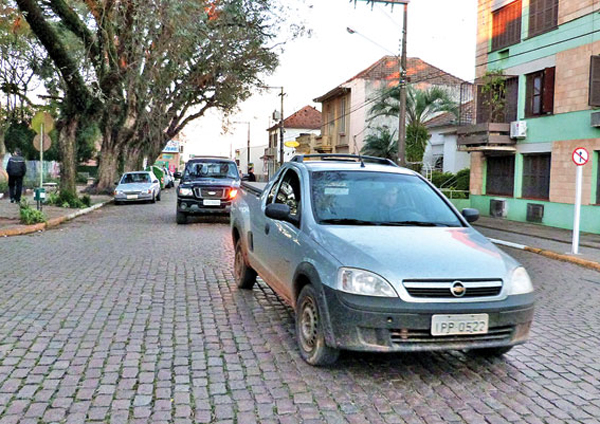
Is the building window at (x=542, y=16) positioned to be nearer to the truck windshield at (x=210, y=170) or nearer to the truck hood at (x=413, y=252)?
the truck windshield at (x=210, y=170)

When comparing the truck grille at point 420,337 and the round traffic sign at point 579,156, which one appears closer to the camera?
the truck grille at point 420,337

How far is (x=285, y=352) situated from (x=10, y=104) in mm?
37914

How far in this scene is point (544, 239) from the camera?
Answer: 50.9 ft

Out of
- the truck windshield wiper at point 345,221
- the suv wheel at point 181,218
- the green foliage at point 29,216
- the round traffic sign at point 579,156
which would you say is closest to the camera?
the truck windshield wiper at point 345,221

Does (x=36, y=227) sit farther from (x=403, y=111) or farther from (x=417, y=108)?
(x=417, y=108)

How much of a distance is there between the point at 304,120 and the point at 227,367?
64416 millimetres

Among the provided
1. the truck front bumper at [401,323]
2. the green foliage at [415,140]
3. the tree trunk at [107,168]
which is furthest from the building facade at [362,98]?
the truck front bumper at [401,323]

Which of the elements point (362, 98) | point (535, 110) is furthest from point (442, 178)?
point (535, 110)

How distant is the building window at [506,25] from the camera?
805 inches

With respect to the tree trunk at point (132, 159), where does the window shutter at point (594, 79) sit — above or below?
above

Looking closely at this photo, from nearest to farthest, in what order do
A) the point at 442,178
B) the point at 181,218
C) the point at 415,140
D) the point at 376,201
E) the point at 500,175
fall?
the point at 376,201
the point at 181,218
the point at 500,175
the point at 415,140
the point at 442,178

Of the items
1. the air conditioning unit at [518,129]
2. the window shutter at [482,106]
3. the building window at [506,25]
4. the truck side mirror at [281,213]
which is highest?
the building window at [506,25]

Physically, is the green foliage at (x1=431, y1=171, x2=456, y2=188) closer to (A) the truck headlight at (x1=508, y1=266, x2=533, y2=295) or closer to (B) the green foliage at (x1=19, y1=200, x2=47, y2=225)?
(B) the green foliage at (x1=19, y1=200, x2=47, y2=225)

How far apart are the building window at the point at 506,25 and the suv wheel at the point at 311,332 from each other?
18.8m
